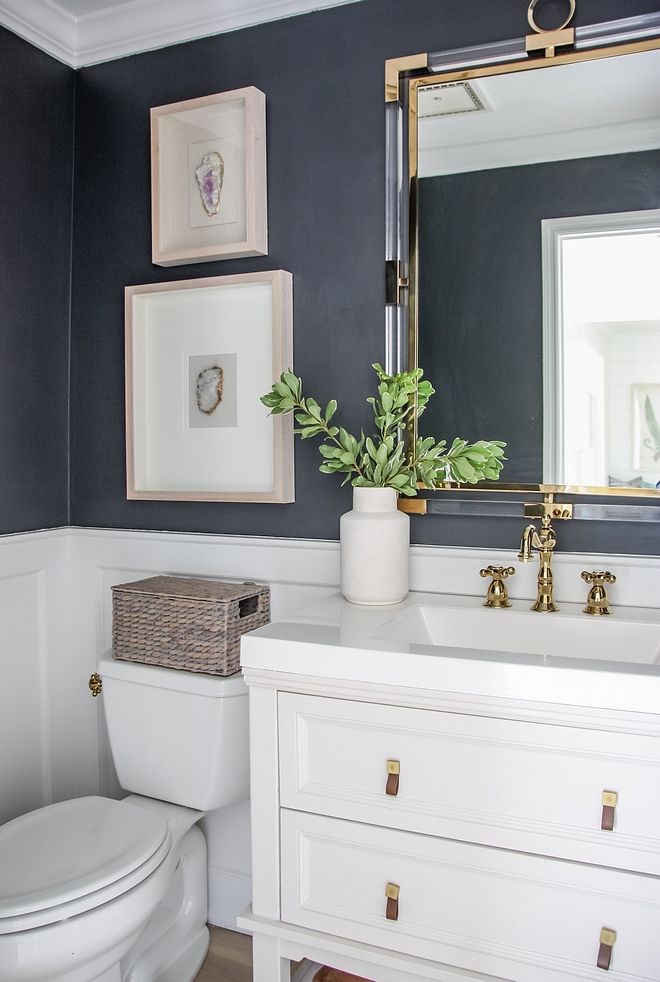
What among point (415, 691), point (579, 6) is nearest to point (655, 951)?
Answer: point (415, 691)

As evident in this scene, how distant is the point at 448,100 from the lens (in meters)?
1.77

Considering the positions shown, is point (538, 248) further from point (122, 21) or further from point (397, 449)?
point (122, 21)

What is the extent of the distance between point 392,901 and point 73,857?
599 millimetres

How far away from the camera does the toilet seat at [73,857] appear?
1386 mm

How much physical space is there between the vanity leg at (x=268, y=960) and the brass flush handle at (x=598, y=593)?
2.76ft

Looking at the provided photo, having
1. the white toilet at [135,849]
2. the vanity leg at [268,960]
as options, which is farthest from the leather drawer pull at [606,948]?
the white toilet at [135,849]

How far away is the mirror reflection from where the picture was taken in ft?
5.28

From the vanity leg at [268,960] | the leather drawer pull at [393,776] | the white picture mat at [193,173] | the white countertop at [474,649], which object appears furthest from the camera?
the white picture mat at [193,173]

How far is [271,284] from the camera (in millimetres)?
1935

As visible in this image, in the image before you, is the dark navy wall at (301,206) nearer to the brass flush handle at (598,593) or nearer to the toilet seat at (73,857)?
the brass flush handle at (598,593)

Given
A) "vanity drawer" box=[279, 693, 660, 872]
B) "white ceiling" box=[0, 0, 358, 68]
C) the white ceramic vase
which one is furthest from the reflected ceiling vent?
"vanity drawer" box=[279, 693, 660, 872]

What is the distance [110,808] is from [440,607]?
798mm

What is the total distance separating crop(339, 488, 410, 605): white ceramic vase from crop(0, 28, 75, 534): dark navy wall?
910 mm

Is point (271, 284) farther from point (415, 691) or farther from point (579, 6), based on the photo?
point (415, 691)
